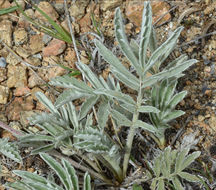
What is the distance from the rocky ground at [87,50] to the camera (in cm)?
243

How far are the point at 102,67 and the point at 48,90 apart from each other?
0.44 meters

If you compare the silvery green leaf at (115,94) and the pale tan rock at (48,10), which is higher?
the pale tan rock at (48,10)

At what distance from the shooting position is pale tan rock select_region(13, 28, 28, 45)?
2.77 m

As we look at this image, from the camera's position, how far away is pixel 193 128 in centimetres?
234

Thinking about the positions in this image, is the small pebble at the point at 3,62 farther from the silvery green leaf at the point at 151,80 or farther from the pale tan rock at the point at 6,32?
the silvery green leaf at the point at 151,80

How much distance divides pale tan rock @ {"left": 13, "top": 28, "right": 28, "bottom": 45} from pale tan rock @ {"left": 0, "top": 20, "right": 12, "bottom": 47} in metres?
0.04

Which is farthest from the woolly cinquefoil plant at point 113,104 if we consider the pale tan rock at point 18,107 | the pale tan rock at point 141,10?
the pale tan rock at point 141,10

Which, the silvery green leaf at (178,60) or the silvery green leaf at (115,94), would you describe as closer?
the silvery green leaf at (115,94)

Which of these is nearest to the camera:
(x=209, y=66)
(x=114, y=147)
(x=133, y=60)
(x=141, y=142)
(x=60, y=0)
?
(x=133, y=60)

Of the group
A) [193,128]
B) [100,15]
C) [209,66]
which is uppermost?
[100,15]

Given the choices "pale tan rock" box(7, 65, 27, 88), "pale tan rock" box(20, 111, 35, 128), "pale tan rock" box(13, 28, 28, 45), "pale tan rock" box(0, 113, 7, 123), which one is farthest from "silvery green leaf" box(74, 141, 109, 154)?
"pale tan rock" box(13, 28, 28, 45)

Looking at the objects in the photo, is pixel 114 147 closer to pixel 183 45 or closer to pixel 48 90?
pixel 48 90

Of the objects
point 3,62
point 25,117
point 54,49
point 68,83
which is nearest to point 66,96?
point 68,83

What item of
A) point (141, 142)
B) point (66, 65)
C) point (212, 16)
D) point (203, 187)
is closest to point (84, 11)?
point (66, 65)
